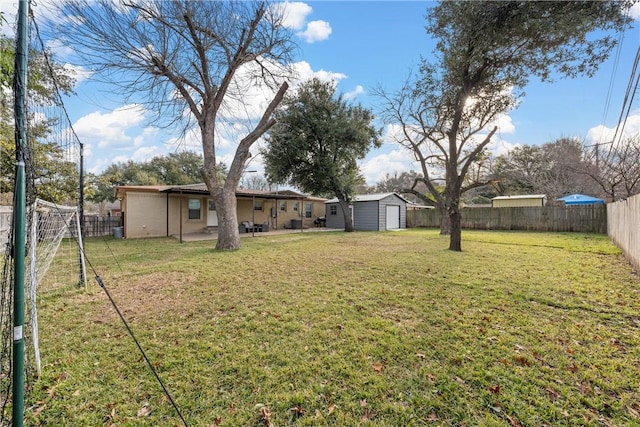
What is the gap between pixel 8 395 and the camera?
6.75ft

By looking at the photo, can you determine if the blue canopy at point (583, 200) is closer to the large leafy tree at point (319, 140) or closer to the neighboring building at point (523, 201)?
the neighboring building at point (523, 201)

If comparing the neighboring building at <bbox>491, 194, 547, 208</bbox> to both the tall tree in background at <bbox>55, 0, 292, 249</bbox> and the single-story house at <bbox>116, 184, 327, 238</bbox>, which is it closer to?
the single-story house at <bbox>116, 184, 327, 238</bbox>

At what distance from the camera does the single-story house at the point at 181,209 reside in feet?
41.6

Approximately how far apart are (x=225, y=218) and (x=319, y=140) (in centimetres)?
855

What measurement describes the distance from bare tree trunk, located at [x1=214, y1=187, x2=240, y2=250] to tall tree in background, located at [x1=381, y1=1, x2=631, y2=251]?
726 cm

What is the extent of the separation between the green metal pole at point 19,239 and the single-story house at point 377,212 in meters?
15.9

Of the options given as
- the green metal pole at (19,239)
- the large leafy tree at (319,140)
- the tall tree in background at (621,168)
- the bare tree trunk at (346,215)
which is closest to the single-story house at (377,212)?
the bare tree trunk at (346,215)

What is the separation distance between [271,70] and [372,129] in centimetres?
856

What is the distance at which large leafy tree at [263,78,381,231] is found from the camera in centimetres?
1523

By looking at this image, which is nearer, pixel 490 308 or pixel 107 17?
pixel 490 308

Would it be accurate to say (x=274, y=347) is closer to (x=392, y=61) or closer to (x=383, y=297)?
(x=383, y=297)

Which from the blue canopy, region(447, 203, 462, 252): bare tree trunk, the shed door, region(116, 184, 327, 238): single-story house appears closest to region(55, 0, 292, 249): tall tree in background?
region(116, 184, 327, 238): single-story house

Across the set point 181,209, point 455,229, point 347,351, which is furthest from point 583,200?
point 181,209

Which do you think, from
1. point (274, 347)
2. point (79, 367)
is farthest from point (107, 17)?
point (274, 347)
